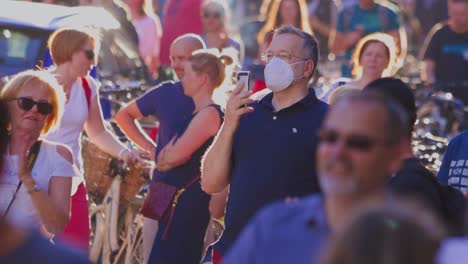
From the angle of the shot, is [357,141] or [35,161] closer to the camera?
[357,141]

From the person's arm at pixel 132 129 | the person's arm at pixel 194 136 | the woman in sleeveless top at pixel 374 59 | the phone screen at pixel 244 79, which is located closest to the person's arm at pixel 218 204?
the person's arm at pixel 194 136

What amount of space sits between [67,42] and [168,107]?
2.55ft

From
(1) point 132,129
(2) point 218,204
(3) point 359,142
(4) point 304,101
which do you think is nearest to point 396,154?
(3) point 359,142

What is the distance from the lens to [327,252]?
3.71 m

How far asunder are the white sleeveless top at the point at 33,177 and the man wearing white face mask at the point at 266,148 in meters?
0.73

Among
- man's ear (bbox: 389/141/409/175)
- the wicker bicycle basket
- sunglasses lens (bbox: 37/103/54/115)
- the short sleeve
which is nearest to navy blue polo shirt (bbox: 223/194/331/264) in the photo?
man's ear (bbox: 389/141/409/175)

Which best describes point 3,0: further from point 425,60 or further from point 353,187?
point 353,187

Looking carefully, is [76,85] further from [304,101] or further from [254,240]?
[254,240]

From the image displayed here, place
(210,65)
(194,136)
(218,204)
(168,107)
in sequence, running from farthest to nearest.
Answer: (168,107)
(210,65)
(194,136)
(218,204)

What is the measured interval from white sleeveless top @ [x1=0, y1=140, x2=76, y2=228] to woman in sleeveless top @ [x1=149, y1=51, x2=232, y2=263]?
6.33 feet

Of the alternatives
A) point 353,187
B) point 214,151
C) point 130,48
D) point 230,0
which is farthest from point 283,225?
point 230,0

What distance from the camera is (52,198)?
23.7 feet

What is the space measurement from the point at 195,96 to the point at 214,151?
2.14 metres

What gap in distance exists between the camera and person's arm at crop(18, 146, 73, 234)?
6973 mm
